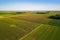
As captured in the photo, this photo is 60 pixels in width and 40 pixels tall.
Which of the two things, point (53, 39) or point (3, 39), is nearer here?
point (3, 39)

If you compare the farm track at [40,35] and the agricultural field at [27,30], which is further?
the agricultural field at [27,30]

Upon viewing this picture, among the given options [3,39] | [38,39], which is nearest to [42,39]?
[38,39]

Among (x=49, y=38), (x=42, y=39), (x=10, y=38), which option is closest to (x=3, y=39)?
(x=10, y=38)

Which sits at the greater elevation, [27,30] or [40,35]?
[27,30]

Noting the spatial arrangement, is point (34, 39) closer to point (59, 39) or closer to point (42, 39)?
point (42, 39)

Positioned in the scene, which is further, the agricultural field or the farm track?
the agricultural field

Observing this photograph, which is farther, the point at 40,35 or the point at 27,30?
the point at 27,30

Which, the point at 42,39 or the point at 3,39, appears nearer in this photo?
the point at 3,39

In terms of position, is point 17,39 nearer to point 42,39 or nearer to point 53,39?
point 42,39
